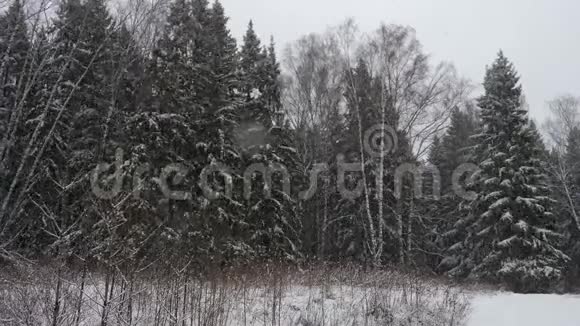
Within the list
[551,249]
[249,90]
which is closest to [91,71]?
Result: [249,90]

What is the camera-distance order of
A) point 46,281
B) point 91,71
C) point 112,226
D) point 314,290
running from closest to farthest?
point 112,226
point 46,281
point 314,290
point 91,71

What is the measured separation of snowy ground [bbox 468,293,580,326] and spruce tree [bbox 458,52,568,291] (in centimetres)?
803

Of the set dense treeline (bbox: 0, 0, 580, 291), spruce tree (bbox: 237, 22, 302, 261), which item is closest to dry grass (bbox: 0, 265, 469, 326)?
dense treeline (bbox: 0, 0, 580, 291)

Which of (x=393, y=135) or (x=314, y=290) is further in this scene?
(x=393, y=135)

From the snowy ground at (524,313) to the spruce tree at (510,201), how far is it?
26.3ft

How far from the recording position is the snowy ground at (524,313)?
8391 millimetres

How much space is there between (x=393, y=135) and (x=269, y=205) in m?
6.12

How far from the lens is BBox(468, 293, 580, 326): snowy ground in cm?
839

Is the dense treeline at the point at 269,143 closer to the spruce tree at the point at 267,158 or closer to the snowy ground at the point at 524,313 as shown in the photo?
the spruce tree at the point at 267,158

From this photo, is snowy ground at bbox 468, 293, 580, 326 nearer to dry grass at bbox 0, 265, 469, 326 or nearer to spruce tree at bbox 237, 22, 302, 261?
dry grass at bbox 0, 265, 469, 326

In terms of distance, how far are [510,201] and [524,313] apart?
1136 centimetres

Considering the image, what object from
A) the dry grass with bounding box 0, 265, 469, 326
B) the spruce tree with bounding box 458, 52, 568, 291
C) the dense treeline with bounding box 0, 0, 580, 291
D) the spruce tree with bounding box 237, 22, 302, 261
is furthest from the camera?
the spruce tree with bounding box 458, 52, 568, 291

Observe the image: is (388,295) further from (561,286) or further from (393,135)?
(561,286)

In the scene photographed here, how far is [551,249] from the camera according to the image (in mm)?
19219
